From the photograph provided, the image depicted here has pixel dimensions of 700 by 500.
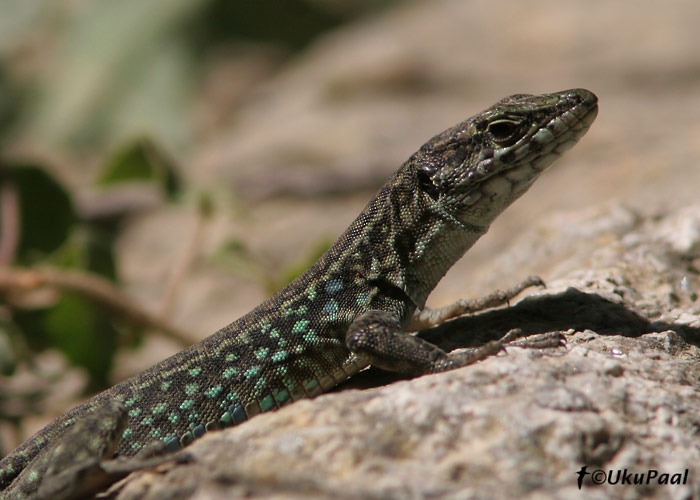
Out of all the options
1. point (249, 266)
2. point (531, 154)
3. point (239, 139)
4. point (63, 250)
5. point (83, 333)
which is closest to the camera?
point (531, 154)

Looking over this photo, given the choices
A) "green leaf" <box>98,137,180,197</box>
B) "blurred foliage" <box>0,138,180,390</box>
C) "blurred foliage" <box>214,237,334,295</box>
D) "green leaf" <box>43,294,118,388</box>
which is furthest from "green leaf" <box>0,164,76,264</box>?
"blurred foliage" <box>214,237,334,295</box>

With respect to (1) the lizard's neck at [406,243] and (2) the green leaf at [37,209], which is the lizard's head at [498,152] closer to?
(1) the lizard's neck at [406,243]

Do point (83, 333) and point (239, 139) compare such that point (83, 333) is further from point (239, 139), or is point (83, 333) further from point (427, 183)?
point (239, 139)

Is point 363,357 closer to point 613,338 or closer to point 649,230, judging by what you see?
point 613,338

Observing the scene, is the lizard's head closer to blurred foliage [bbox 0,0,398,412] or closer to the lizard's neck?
the lizard's neck

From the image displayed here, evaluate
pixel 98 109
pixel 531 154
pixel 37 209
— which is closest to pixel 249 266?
pixel 37 209

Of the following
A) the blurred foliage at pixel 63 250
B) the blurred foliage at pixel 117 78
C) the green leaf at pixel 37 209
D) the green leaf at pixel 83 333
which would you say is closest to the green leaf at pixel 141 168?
the blurred foliage at pixel 63 250
